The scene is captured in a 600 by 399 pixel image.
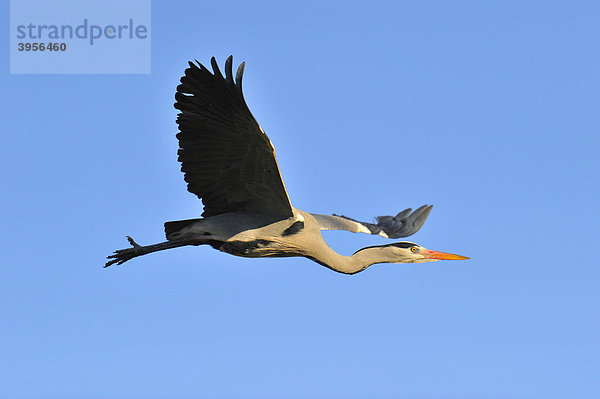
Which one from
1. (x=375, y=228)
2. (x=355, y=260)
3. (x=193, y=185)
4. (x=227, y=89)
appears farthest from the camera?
(x=375, y=228)

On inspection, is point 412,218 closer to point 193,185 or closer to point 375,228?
point 375,228

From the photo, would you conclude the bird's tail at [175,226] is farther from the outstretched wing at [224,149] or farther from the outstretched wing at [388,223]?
the outstretched wing at [388,223]

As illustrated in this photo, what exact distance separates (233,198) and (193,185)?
57cm

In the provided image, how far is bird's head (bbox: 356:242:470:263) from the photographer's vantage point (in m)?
12.8

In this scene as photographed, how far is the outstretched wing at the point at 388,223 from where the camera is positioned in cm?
1341

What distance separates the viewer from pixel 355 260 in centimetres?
1255

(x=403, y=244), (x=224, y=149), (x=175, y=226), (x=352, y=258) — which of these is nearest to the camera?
(x=224, y=149)

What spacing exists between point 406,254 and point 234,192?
3159mm

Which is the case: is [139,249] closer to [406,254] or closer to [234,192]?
[234,192]

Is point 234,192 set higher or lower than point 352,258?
higher

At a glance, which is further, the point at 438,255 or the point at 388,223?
Answer: the point at 388,223

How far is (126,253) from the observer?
11789 millimetres

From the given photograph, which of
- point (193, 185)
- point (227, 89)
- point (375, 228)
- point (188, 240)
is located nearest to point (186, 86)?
point (227, 89)

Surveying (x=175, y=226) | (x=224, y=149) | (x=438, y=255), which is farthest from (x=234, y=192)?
(x=438, y=255)
